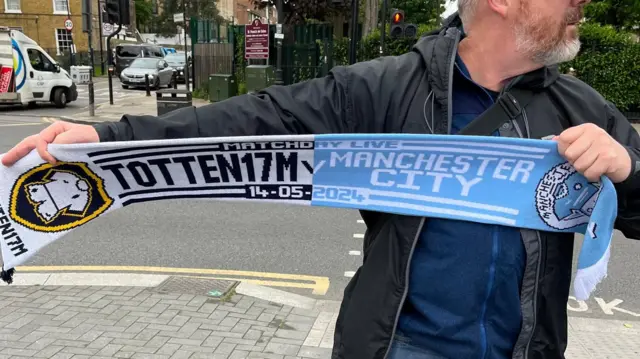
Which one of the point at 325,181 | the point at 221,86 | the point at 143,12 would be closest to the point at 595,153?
the point at 325,181

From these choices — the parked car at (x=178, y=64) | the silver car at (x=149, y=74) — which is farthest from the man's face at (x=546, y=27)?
the parked car at (x=178, y=64)

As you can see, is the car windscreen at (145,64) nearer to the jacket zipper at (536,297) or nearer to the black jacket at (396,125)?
the black jacket at (396,125)

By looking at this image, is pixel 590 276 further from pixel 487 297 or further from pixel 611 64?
pixel 611 64

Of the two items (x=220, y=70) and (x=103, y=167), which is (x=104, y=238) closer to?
(x=103, y=167)

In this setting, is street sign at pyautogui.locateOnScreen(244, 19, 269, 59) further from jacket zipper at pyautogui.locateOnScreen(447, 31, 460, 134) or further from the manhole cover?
jacket zipper at pyautogui.locateOnScreen(447, 31, 460, 134)

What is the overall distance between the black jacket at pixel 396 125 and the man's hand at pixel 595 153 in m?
0.11

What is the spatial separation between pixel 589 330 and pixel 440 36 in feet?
10.5

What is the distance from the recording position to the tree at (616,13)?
17109 millimetres

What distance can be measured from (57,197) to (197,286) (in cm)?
287

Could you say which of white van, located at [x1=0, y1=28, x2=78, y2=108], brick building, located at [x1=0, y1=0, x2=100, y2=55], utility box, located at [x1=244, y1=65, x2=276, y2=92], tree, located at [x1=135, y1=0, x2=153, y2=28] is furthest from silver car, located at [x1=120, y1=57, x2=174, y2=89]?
tree, located at [x1=135, y1=0, x2=153, y2=28]

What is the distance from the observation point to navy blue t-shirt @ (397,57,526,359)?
1552mm

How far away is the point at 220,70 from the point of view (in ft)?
69.9

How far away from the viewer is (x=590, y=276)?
4.99 ft

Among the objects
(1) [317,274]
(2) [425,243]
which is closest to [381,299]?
(2) [425,243]
